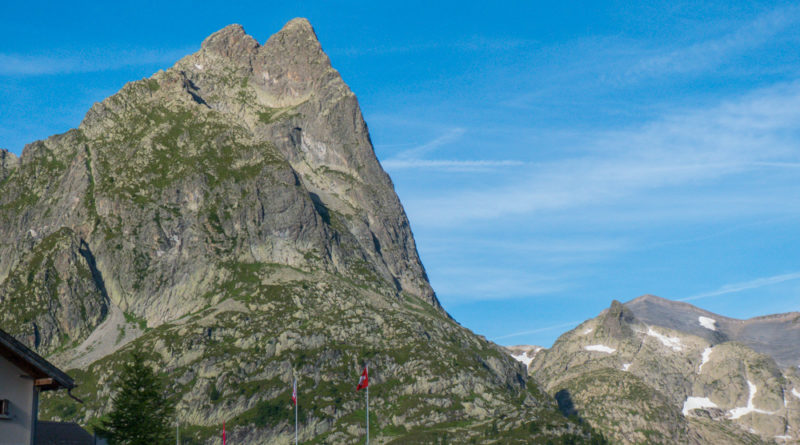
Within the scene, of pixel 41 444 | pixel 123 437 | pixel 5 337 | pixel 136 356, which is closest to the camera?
pixel 5 337

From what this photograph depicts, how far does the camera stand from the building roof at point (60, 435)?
82.5 metres

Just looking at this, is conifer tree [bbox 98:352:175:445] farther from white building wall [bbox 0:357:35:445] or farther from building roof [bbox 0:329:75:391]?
white building wall [bbox 0:357:35:445]

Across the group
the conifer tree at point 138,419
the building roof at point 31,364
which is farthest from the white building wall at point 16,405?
the conifer tree at point 138,419

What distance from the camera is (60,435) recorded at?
8594 cm

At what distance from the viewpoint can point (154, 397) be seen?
298ft

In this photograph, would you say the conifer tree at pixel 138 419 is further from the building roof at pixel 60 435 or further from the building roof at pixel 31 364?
the building roof at pixel 31 364

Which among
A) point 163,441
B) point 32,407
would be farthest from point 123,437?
point 32,407

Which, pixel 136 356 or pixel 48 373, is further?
pixel 136 356

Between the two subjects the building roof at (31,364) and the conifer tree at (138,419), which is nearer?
the building roof at (31,364)

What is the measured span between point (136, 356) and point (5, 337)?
186ft

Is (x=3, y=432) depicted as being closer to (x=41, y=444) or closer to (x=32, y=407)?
(x=32, y=407)

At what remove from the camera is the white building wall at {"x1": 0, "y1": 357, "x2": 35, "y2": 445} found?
43.4 m

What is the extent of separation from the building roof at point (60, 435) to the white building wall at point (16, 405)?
40.1 metres

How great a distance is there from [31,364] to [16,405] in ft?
6.90
